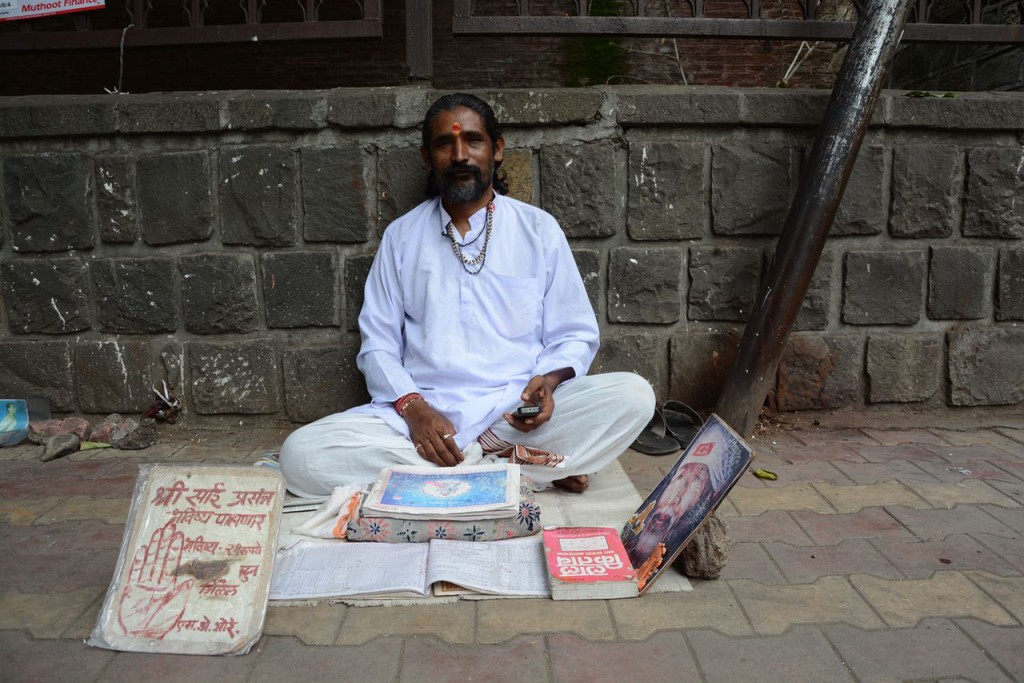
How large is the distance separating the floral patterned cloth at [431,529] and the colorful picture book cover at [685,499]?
0.34 meters

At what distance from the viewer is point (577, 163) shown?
338 centimetres

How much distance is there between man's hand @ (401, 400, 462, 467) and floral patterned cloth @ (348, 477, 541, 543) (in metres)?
0.40

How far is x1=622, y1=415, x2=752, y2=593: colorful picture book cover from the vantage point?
2.00m

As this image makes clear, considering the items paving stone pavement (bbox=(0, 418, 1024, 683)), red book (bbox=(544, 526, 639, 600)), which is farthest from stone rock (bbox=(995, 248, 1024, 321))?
red book (bbox=(544, 526, 639, 600))

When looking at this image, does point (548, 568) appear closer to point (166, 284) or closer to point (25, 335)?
point (166, 284)

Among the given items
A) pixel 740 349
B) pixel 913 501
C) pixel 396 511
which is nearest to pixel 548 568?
pixel 396 511

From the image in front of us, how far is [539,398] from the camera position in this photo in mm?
2773

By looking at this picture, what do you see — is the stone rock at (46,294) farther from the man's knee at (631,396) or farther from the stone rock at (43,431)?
the man's knee at (631,396)

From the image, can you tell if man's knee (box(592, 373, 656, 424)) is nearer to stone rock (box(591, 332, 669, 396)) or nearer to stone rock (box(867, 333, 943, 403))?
stone rock (box(591, 332, 669, 396))

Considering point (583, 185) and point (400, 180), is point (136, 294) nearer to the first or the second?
point (400, 180)

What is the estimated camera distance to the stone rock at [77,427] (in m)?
3.45

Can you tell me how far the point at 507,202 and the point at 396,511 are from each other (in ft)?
4.48

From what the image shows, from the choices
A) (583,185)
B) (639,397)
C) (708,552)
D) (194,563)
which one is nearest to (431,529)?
(194,563)

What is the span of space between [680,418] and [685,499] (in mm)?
1377
